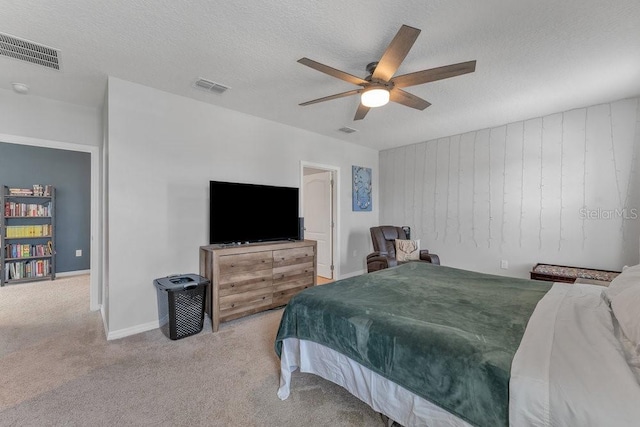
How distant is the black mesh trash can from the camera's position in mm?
2701

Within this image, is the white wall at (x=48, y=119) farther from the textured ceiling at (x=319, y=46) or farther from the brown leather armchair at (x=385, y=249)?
the brown leather armchair at (x=385, y=249)

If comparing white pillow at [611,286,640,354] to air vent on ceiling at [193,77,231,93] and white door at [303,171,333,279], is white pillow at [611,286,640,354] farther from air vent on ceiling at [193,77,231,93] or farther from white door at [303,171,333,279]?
white door at [303,171,333,279]

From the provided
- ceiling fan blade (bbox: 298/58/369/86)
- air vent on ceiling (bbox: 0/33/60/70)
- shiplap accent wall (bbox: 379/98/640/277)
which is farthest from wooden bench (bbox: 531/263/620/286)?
air vent on ceiling (bbox: 0/33/60/70)

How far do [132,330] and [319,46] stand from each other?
323cm

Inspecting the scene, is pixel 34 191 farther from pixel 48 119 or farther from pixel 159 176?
pixel 159 176

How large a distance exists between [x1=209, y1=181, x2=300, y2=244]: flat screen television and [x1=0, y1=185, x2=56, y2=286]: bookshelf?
13.2 feet

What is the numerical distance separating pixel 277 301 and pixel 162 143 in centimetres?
225

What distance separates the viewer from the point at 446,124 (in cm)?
414

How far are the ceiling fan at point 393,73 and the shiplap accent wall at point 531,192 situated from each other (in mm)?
2484

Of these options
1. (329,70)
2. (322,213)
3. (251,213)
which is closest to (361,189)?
(322,213)

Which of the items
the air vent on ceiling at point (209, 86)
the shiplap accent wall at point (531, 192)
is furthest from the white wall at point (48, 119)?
the shiplap accent wall at point (531, 192)

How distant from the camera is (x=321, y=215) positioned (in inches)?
211

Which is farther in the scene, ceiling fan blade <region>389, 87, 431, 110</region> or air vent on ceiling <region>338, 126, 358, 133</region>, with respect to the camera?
air vent on ceiling <region>338, 126, 358, 133</region>

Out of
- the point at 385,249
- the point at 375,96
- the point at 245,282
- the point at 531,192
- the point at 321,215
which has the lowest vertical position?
the point at 245,282
